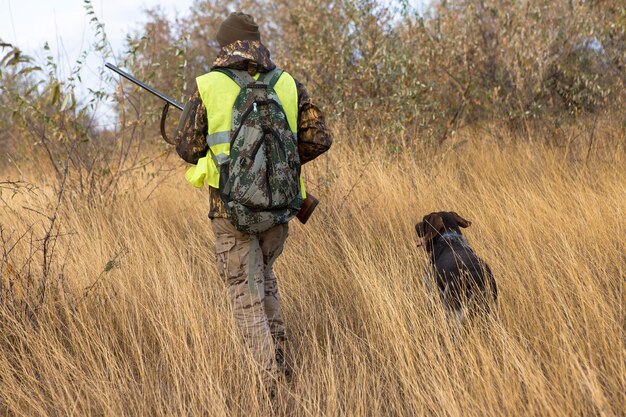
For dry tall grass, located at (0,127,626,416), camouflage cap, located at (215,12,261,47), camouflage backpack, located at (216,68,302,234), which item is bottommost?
dry tall grass, located at (0,127,626,416)

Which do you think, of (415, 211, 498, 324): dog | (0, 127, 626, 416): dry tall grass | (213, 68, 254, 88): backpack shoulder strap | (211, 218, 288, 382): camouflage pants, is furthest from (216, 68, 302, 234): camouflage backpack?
(415, 211, 498, 324): dog

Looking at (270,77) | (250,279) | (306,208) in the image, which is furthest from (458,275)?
(270,77)

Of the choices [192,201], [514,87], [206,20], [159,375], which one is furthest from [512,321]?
[206,20]

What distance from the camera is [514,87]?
7.86m

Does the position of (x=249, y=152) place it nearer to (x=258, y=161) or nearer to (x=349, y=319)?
(x=258, y=161)

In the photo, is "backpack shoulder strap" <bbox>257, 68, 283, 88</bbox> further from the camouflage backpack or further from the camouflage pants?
the camouflage pants

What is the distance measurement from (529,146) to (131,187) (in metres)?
4.21

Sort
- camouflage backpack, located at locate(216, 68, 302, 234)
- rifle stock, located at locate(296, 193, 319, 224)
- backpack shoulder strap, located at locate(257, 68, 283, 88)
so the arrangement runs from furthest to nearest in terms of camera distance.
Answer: rifle stock, located at locate(296, 193, 319, 224) < backpack shoulder strap, located at locate(257, 68, 283, 88) < camouflage backpack, located at locate(216, 68, 302, 234)

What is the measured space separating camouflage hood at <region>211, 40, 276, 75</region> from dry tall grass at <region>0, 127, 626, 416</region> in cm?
131

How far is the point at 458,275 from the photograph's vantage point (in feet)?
11.2

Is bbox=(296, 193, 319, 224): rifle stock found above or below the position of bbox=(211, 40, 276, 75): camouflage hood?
below

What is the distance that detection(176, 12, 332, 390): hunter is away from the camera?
290cm

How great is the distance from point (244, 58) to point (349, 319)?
1.60m

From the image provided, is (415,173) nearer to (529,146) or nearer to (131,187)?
(529,146)
